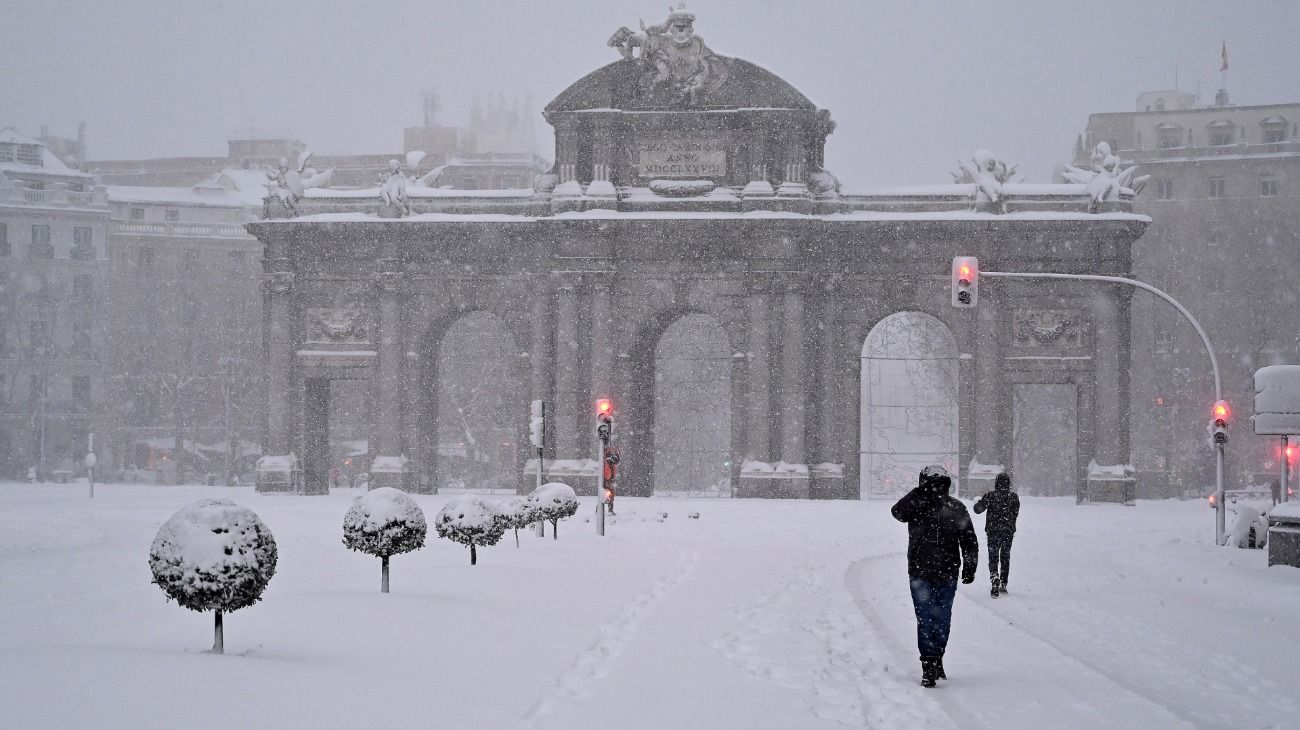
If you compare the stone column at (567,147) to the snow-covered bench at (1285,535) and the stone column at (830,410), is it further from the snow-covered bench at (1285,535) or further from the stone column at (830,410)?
the snow-covered bench at (1285,535)

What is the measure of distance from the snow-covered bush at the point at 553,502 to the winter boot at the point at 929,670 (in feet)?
44.4

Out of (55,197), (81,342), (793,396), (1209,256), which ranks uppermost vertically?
(55,197)

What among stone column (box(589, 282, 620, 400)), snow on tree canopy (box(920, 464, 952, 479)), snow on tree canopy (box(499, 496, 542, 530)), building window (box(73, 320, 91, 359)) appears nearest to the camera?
snow on tree canopy (box(920, 464, 952, 479))

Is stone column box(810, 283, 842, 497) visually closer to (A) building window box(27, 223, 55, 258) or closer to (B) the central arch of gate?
(B) the central arch of gate

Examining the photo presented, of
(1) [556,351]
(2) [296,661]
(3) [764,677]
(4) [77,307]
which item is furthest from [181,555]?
(4) [77,307]

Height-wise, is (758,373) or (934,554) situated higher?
(758,373)

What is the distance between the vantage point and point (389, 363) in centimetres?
5031

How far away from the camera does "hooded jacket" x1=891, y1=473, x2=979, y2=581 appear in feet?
40.2

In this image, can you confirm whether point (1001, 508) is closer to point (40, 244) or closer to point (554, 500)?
point (554, 500)

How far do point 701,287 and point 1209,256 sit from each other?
139 feet

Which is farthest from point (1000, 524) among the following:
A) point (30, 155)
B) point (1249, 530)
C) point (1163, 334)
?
point (30, 155)

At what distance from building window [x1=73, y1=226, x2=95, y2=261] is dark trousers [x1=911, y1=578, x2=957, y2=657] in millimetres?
79151

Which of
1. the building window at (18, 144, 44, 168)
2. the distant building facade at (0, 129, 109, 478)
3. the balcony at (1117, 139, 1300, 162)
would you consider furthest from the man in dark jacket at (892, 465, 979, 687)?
the building window at (18, 144, 44, 168)

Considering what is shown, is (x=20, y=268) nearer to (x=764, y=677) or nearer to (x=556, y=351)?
(x=556, y=351)
